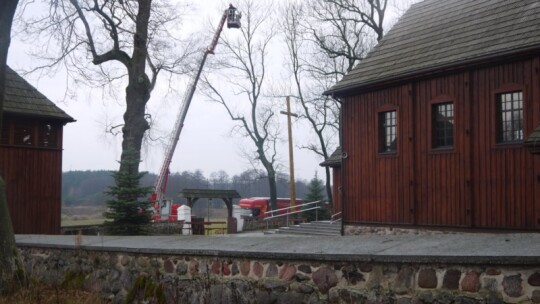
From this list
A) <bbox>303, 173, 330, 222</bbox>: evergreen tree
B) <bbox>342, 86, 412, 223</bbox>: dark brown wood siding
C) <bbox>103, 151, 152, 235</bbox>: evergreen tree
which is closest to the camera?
<bbox>342, 86, 412, 223</bbox>: dark brown wood siding

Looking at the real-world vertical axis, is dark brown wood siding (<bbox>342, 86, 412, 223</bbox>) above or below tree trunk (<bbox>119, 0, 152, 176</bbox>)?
below

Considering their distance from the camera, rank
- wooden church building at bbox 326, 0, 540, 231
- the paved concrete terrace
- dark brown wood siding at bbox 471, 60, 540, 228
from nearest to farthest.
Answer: the paved concrete terrace → dark brown wood siding at bbox 471, 60, 540, 228 → wooden church building at bbox 326, 0, 540, 231

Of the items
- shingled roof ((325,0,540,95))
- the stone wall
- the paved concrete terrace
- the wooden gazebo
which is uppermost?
shingled roof ((325,0,540,95))

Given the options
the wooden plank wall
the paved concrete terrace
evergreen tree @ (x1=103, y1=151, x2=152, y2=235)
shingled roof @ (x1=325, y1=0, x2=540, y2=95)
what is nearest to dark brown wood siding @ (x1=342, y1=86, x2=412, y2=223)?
shingled roof @ (x1=325, y1=0, x2=540, y2=95)

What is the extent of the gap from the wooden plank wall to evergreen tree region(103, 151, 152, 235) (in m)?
2.37

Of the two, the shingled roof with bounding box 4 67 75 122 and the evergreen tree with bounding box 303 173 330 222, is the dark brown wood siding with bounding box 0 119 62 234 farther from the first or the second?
the evergreen tree with bounding box 303 173 330 222

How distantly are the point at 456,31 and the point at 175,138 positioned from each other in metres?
26.5

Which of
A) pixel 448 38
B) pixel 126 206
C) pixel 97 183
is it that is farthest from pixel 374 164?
pixel 97 183

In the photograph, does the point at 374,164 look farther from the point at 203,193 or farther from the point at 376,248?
the point at 203,193

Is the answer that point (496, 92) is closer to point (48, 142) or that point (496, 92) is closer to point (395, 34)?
point (395, 34)

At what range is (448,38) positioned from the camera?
1788cm

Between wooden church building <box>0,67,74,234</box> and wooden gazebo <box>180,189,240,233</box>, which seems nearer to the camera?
wooden church building <box>0,67,74,234</box>

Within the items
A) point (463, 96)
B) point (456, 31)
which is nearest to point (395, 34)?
point (456, 31)

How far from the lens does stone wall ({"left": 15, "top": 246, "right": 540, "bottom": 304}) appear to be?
5.17 meters
